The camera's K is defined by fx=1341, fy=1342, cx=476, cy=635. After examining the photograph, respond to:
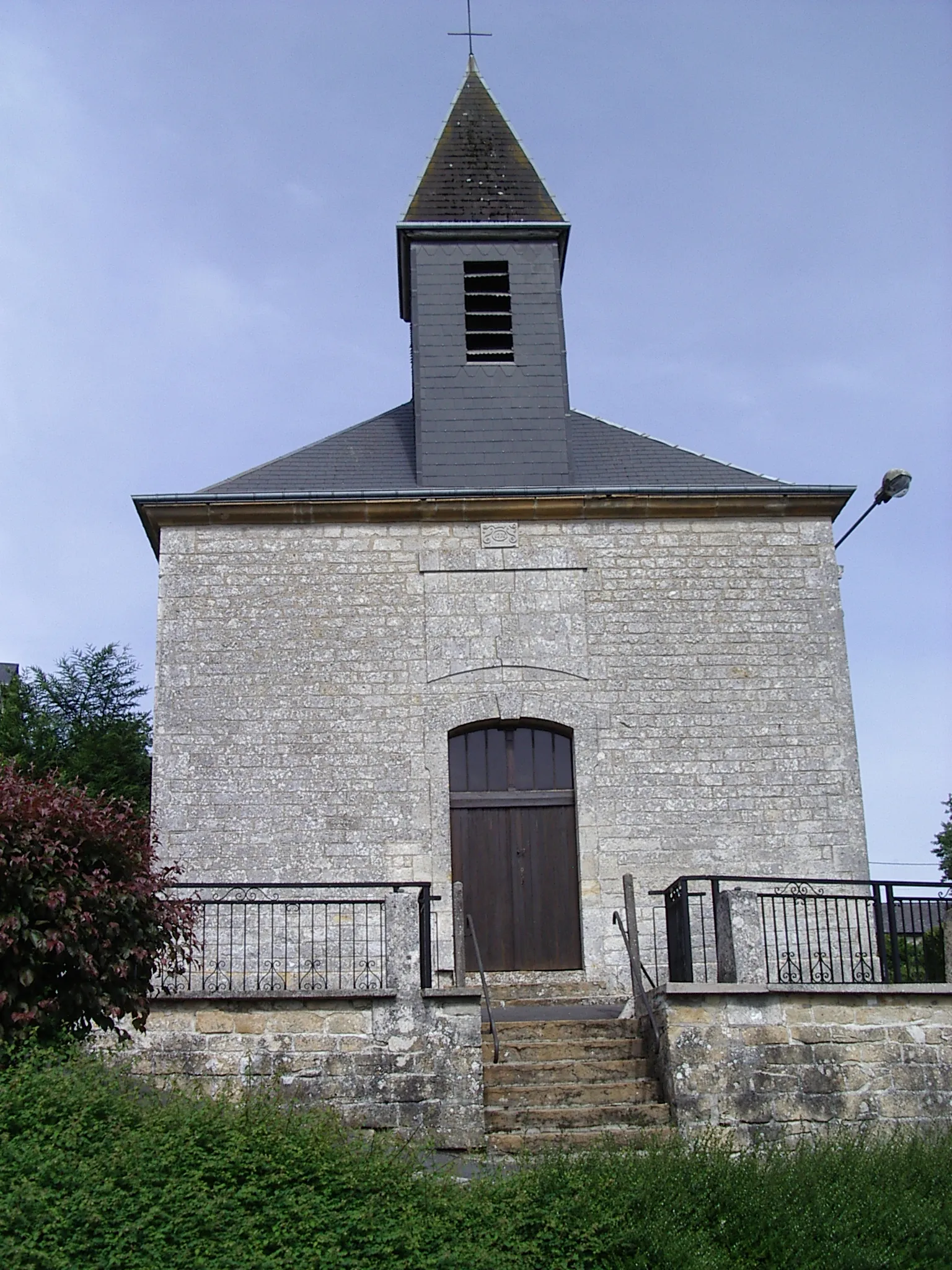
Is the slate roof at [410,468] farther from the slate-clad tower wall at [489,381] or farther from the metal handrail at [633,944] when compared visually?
the metal handrail at [633,944]

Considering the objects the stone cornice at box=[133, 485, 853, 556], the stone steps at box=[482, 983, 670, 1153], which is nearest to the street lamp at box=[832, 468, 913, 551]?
the stone cornice at box=[133, 485, 853, 556]

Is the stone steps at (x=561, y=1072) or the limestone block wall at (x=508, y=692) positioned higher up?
the limestone block wall at (x=508, y=692)

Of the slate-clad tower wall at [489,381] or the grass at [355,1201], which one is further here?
the slate-clad tower wall at [489,381]

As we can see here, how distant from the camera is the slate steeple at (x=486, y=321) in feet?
44.7

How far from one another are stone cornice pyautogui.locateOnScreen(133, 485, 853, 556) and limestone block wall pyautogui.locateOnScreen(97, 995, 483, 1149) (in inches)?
220

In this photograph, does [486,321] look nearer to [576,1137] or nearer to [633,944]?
[633,944]

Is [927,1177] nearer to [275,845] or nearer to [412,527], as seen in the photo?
[275,845]

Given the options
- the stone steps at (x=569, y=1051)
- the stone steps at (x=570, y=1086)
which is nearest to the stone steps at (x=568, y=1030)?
the stone steps at (x=570, y=1086)

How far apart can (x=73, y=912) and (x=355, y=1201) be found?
2066 millimetres

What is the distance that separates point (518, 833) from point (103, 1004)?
5553 mm

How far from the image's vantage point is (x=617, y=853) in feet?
39.1

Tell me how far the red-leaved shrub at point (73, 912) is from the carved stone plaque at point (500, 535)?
5.84m

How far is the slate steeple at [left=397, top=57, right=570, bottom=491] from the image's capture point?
44.7 feet

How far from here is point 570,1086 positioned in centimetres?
849
